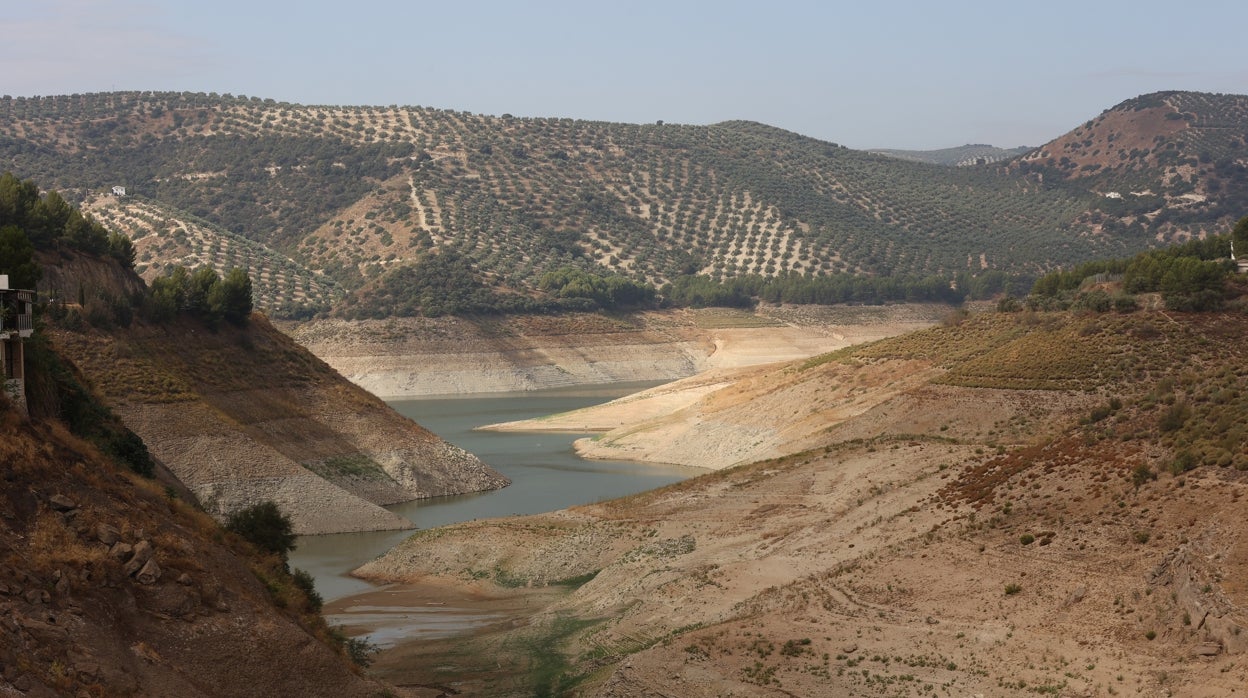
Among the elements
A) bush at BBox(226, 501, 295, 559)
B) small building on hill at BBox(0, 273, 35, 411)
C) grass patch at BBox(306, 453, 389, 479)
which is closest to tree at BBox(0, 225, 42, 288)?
small building on hill at BBox(0, 273, 35, 411)

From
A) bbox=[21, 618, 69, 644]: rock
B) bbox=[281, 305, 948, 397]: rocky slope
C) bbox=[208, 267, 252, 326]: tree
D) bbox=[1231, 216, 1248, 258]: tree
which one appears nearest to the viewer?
bbox=[21, 618, 69, 644]: rock

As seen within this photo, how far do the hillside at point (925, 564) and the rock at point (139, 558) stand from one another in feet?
36.6

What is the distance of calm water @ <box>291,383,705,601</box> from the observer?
55.9m

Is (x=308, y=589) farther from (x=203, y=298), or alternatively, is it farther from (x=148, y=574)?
(x=203, y=298)

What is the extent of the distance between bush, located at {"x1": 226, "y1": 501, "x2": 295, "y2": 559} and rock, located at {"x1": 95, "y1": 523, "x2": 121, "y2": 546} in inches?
698

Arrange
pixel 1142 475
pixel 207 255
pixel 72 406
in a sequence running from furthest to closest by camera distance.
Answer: pixel 207 255
pixel 1142 475
pixel 72 406

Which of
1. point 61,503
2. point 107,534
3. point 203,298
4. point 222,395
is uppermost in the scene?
point 203,298

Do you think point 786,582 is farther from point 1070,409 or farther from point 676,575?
point 1070,409

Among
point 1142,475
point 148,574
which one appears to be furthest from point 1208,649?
point 148,574

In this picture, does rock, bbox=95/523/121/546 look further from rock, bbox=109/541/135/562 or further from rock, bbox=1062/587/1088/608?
rock, bbox=1062/587/1088/608

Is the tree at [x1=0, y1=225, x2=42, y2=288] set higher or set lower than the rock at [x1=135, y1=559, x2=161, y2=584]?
higher

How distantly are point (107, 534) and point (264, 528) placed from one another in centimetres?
1970

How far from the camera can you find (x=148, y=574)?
77.8 feet

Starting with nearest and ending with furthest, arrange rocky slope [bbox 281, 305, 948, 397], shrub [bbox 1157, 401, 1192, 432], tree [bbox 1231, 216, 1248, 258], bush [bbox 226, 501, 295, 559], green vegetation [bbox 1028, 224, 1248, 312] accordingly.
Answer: shrub [bbox 1157, 401, 1192, 432], bush [bbox 226, 501, 295, 559], green vegetation [bbox 1028, 224, 1248, 312], tree [bbox 1231, 216, 1248, 258], rocky slope [bbox 281, 305, 948, 397]
